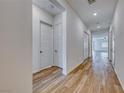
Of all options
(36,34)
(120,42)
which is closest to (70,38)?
(36,34)

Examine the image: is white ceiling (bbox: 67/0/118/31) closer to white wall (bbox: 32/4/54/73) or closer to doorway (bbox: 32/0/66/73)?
doorway (bbox: 32/0/66/73)

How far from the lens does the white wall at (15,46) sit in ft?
4.63

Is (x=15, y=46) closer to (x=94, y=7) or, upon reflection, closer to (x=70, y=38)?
(x=70, y=38)

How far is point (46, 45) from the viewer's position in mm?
5191

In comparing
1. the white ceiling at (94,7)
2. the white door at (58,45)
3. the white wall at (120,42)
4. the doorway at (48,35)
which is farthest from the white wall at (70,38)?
the white wall at (120,42)

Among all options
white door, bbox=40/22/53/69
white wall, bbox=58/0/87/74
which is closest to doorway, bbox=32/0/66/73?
white door, bbox=40/22/53/69

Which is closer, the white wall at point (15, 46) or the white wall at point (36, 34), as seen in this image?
the white wall at point (15, 46)

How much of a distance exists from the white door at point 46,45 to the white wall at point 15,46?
2.91 m

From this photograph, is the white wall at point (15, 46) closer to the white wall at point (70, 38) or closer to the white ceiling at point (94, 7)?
the white wall at point (70, 38)

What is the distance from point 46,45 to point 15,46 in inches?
141

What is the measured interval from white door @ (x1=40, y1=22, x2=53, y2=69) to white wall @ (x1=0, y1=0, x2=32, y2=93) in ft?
9.56

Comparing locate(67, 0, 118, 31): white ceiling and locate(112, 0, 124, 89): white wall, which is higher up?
locate(67, 0, 118, 31): white ceiling

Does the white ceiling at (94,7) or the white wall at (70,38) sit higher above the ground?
the white ceiling at (94,7)

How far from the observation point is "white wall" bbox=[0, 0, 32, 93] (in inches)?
55.6
